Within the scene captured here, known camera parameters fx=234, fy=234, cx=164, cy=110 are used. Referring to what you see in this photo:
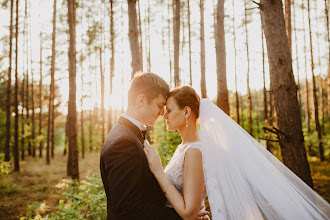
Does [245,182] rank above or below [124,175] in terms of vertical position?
below

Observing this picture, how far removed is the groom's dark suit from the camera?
1.90 m

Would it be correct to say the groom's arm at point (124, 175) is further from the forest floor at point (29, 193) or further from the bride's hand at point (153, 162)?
the forest floor at point (29, 193)

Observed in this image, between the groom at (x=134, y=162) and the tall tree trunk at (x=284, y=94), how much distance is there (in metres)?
2.71

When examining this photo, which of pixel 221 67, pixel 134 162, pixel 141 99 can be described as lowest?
pixel 134 162

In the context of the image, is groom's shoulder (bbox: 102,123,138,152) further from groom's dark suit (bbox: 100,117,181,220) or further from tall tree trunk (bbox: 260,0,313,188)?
tall tree trunk (bbox: 260,0,313,188)

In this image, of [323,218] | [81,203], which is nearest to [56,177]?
[81,203]

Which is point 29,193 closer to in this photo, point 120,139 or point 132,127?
point 132,127

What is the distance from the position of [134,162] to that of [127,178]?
0.14 meters

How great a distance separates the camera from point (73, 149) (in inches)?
464

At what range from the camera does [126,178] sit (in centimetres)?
190

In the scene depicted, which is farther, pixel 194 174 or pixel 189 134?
pixel 189 134

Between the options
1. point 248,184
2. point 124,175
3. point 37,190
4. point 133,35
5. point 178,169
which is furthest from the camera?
point 37,190

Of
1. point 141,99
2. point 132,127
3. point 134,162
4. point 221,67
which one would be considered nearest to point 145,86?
point 141,99

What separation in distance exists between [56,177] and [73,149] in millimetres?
4382
